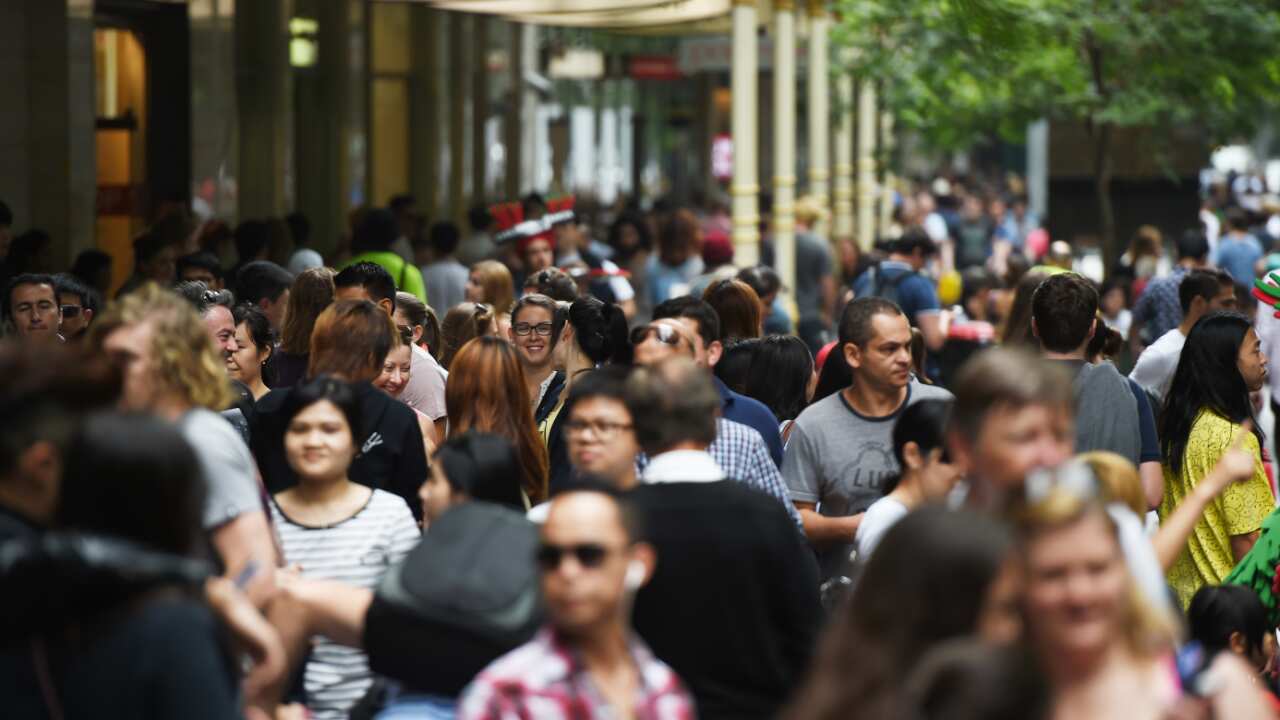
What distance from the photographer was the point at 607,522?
463cm

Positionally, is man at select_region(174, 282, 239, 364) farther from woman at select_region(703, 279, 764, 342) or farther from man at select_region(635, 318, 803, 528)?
woman at select_region(703, 279, 764, 342)

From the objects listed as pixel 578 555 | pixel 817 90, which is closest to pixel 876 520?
pixel 578 555

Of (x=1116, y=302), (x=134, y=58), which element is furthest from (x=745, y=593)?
(x=134, y=58)

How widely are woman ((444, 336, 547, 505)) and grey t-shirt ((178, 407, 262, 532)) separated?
5.28 feet

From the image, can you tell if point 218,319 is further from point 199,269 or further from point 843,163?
point 843,163

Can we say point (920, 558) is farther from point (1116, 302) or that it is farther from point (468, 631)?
point (1116, 302)

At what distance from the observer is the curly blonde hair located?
18.9 ft

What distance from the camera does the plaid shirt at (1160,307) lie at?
46.4 ft

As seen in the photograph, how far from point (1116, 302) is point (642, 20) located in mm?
11890

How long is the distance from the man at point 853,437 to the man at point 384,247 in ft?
17.7

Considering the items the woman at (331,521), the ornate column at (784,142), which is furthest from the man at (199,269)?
the ornate column at (784,142)

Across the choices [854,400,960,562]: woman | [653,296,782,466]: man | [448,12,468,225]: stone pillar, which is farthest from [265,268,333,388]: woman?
[448,12,468,225]: stone pillar

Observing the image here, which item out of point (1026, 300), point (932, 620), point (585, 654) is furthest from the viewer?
point (1026, 300)

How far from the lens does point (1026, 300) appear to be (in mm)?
10750
